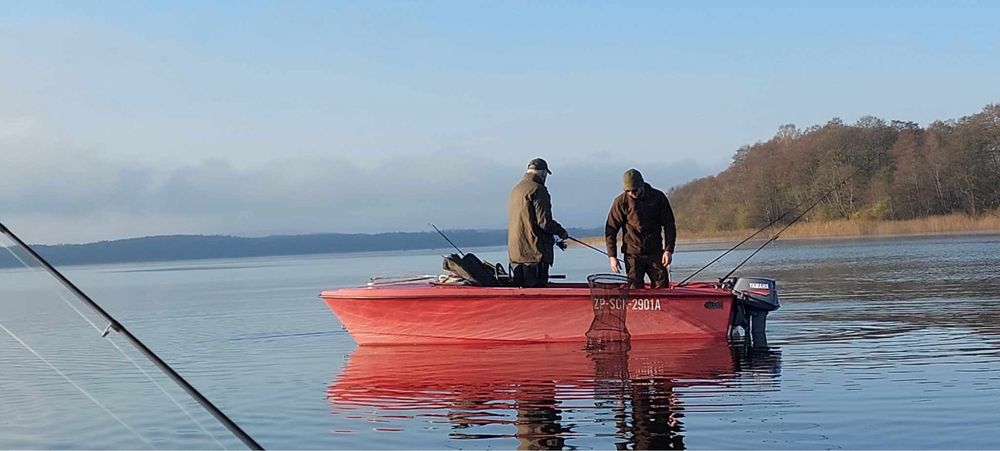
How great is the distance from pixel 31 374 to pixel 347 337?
360cm

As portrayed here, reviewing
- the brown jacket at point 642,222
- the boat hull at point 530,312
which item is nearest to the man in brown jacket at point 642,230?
the brown jacket at point 642,222

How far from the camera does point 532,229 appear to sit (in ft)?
35.5

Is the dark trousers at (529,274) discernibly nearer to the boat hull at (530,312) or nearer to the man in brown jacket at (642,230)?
the boat hull at (530,312)

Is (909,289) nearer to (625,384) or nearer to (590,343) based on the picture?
(590,343)

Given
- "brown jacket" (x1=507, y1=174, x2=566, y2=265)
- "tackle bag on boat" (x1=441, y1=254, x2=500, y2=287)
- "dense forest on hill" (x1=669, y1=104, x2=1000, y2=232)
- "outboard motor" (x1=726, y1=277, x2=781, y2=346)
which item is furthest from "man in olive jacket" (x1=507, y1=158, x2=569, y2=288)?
"dense forest on hill" (x1=669, y1=104, x2=1000, y2=232)

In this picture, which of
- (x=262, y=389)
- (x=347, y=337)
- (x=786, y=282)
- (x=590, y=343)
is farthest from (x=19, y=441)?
(x=786, y=282)

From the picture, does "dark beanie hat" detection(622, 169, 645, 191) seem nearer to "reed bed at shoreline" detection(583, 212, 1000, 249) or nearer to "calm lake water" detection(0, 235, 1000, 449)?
"calm lake water" detection(0, 235, 1000, 449)

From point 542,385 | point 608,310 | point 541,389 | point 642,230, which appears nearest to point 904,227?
point 642,230

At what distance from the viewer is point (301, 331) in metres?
14.2

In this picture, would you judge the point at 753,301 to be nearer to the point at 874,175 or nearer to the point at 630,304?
the point at 630,304

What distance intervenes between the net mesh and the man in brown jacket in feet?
0.91

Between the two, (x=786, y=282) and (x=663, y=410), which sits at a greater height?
(x=786, y=282)

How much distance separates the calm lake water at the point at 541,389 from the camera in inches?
253

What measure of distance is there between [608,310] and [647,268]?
65cm
